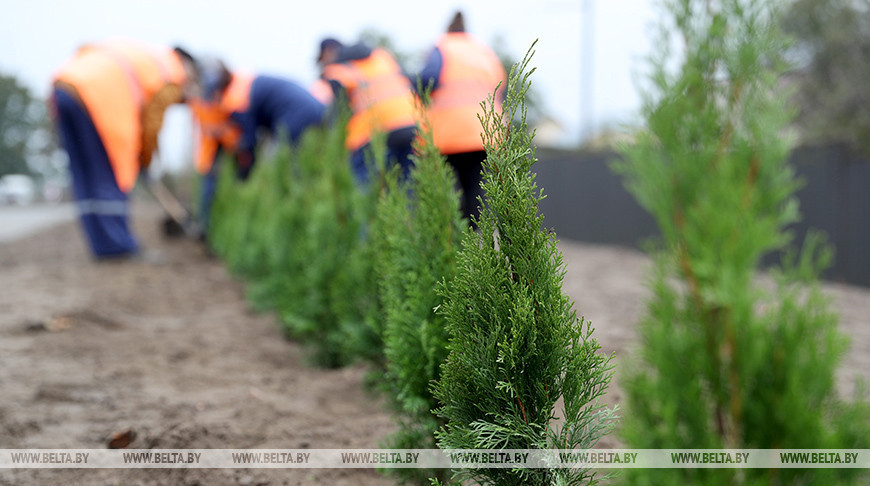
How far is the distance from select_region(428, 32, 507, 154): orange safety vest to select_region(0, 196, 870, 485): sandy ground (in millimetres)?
877

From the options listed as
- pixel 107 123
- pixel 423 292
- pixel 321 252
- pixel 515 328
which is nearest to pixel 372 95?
pixel 321 252

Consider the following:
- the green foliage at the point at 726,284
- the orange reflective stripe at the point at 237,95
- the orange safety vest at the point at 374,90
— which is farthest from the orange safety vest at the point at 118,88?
the green foliage at the point at 726,284

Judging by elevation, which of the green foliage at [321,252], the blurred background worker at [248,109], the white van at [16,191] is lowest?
the green foliage at [321,252]

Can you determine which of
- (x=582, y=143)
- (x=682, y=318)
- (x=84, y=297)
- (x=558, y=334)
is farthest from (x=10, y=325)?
(x=582, y=143)

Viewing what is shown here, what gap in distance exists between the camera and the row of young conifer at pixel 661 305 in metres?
1.10

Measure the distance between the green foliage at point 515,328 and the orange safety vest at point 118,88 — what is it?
23.0 feet

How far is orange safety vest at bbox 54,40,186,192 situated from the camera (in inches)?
289

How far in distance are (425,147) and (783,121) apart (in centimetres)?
129

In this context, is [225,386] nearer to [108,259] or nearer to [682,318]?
[682,318]

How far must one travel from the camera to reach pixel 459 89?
3.27 meters

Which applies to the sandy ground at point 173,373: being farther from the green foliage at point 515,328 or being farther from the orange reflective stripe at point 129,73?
the orange reflective stripe at point 129,73

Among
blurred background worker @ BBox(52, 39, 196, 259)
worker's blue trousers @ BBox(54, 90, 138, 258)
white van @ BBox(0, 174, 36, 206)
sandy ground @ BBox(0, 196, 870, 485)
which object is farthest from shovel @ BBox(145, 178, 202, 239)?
white van @ BBox(0, 174, 36, 206)

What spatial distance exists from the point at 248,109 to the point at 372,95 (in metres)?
4.03

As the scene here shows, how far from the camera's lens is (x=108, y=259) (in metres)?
8.12
